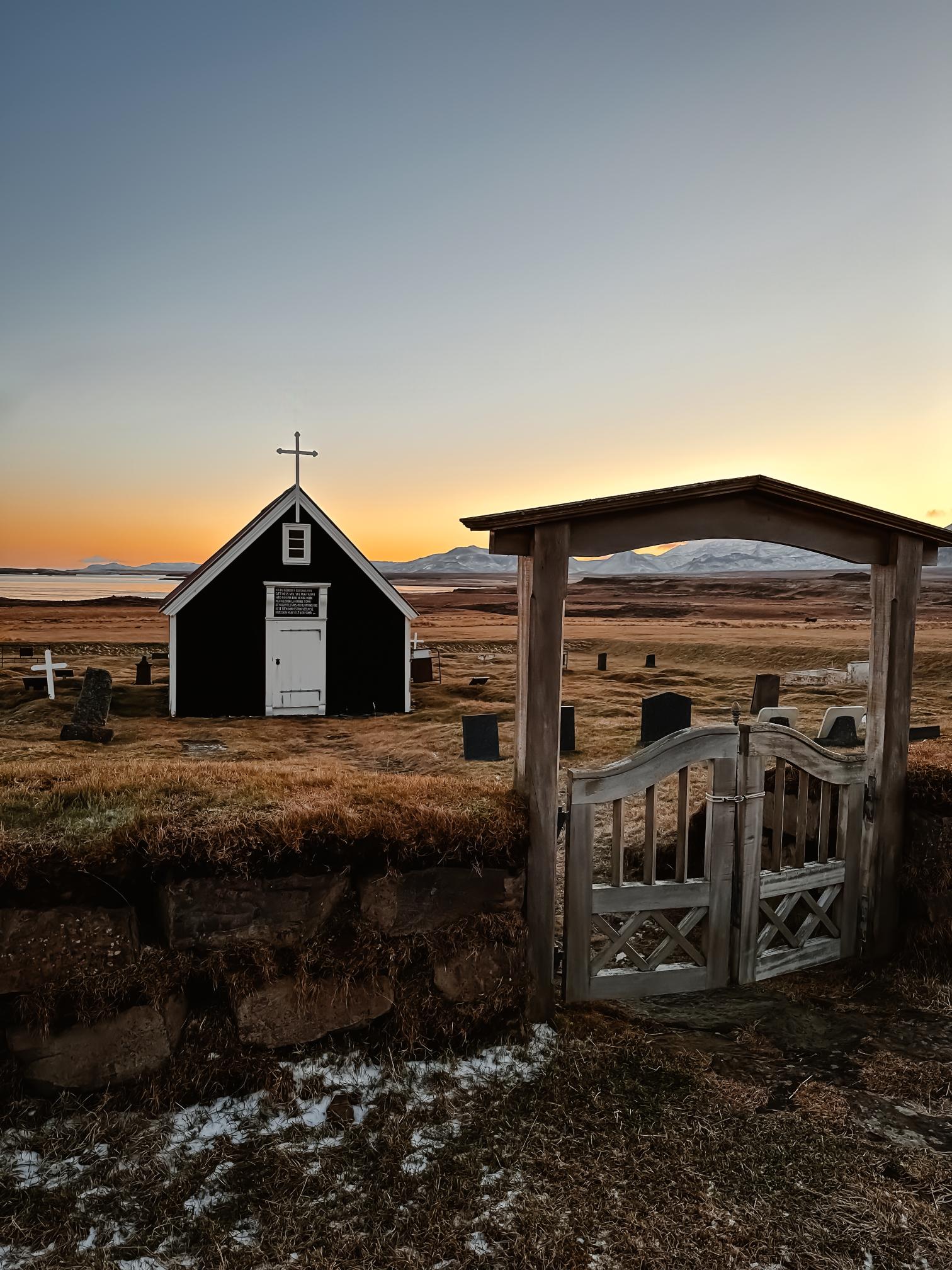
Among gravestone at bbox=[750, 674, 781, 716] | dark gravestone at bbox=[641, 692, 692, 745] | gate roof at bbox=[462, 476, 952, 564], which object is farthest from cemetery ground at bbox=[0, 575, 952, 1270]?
gravestone at bbox=[750, 674, 781, 716]

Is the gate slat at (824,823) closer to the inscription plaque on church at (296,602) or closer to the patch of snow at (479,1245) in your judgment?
the patch of snow at (479,1245)

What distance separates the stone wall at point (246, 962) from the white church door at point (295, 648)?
16.9 m

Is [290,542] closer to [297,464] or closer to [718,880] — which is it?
[297,464]

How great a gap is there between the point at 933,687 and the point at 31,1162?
27.9m

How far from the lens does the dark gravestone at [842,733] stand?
1523 cm

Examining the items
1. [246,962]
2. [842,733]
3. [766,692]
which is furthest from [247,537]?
[246,962]

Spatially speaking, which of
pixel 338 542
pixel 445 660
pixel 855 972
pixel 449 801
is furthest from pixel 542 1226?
pixel 445 660

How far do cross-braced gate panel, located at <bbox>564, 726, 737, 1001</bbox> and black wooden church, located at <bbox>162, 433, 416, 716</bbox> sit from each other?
647 inches

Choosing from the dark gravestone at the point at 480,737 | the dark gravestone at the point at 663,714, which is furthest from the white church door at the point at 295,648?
the dark gravestone at the point at 663,714

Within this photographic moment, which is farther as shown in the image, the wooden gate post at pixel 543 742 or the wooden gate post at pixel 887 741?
the wooden gate post at pixel 887 741

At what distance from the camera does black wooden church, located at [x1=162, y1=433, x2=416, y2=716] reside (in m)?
20.5

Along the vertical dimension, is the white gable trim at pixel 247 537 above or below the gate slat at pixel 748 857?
above

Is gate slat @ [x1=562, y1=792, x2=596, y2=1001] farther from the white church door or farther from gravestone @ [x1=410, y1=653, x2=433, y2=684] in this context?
gravestone @ [x1=410, y1=653, x2=433, y2=684]

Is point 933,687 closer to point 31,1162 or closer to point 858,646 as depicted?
point 858,646
